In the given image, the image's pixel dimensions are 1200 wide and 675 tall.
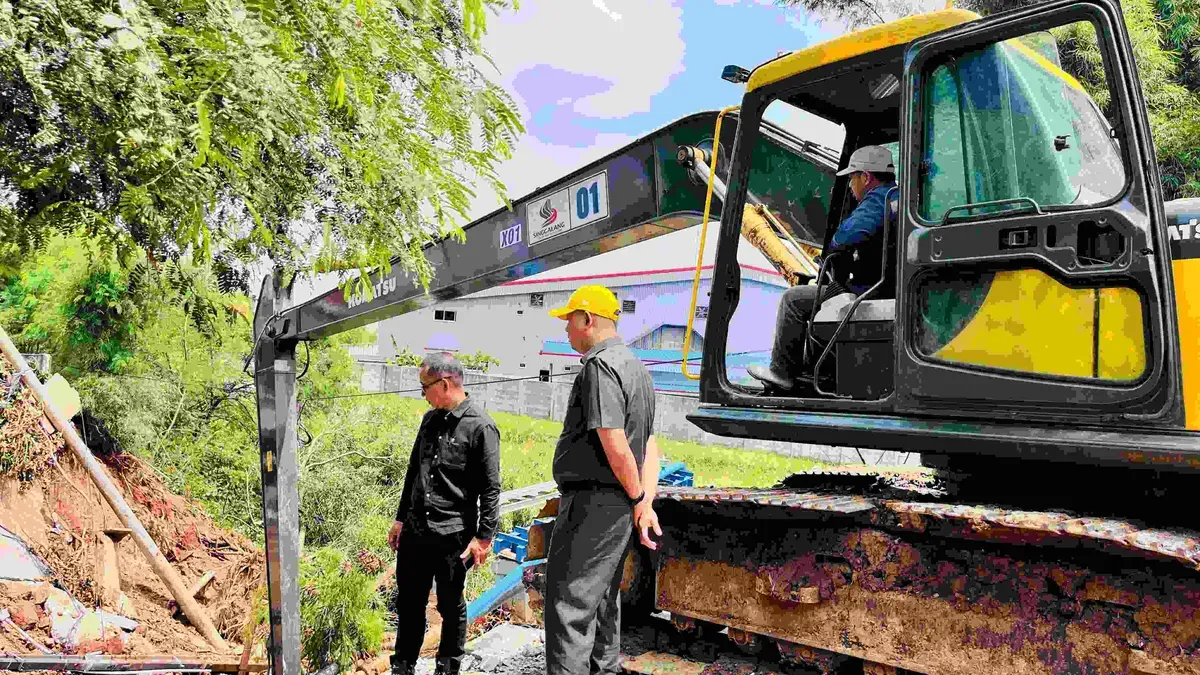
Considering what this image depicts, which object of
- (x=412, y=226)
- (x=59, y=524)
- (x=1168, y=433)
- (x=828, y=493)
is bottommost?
(x=59, y=524)

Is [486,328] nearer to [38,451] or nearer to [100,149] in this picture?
[38,451]

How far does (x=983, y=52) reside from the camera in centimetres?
306

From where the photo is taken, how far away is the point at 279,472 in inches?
226

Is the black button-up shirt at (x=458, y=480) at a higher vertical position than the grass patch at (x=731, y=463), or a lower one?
higher

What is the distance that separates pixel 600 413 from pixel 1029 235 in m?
1.60

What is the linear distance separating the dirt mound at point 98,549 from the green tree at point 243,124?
4.72 meters

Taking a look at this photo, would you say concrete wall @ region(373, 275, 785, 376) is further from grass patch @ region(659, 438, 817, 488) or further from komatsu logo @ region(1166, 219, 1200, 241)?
komatsu logo @ region(1166, 219, 1200, 241)

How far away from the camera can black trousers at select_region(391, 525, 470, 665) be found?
4.59 metres

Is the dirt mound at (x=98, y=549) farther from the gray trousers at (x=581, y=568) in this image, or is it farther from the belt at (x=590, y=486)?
the belt at (x=590, y=486)

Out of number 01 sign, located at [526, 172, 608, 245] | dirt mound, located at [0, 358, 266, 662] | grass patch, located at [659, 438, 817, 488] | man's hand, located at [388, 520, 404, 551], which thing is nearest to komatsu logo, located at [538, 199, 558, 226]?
number 01 sign, located at [526, 172, 608, 245]

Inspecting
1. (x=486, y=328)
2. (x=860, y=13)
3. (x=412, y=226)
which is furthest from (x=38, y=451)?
(x=486, y=328)

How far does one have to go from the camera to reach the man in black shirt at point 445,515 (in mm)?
4613

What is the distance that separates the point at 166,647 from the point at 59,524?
1.97m

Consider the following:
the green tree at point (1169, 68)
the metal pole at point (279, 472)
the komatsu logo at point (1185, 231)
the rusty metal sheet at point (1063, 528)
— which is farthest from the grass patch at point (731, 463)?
the komatsu logo at point (1185, 231)
